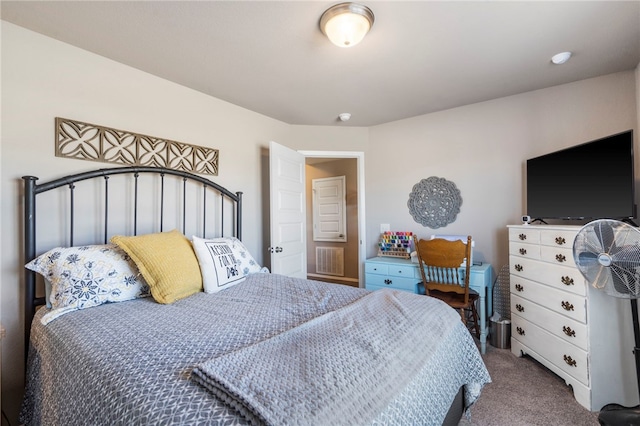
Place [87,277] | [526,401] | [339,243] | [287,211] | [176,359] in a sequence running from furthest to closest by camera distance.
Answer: [339,243], [287,211], [526,401], [87,277], [176,359]

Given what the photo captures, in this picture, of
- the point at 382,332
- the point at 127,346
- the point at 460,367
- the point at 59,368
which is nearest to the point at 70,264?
the point at 59,368

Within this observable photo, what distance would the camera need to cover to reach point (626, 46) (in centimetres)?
189

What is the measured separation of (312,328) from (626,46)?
278cm

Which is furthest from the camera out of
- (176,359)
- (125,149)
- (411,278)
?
(411,278)

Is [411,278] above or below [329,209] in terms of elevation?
below


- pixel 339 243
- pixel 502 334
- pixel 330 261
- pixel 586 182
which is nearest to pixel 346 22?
pixel 586 182

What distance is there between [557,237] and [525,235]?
30 cm

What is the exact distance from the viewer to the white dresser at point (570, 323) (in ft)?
5.47

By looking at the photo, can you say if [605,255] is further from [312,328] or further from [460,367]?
[312,328]

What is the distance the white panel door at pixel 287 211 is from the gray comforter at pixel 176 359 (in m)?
1.18

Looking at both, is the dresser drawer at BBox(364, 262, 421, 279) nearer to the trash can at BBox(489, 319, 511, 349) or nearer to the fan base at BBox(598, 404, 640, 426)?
the trash can at BBox(489, 319, 511, 349)

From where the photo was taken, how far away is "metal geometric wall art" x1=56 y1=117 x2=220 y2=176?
180 centimetres

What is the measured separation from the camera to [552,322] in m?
1.97

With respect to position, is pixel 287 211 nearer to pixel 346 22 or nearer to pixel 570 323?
pixel 346 22
